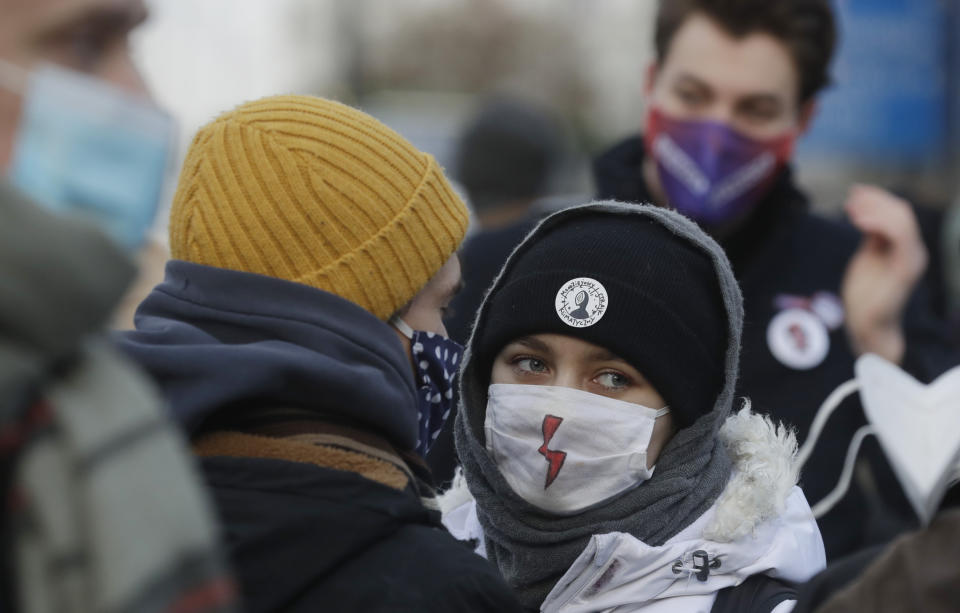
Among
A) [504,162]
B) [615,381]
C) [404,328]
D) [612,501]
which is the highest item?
[404,328]

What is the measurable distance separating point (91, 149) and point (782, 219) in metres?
2.90

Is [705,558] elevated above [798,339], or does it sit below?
above

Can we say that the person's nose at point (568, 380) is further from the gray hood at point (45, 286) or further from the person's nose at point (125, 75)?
the gray hood at point (45, 286)

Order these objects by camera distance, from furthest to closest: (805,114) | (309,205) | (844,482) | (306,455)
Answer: (805,114) < (844,482) < (309,205) < (306,455)

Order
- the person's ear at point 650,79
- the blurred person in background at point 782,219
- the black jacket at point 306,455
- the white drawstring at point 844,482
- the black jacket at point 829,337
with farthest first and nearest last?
the person's ear at point 650,79 < the blurred person in background at point 782,219 < the black jacket at point 829,337 < the white drawstring at point 844,482 < the black jacket at point 306,455

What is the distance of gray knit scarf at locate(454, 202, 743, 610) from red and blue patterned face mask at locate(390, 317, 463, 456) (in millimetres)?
309

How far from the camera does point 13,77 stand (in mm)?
1555

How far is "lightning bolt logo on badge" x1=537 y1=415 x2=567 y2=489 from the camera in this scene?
259 cm

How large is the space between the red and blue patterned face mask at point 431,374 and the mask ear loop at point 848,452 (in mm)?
1276

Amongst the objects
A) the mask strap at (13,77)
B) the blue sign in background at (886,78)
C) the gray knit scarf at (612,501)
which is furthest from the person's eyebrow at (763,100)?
the blue sign in background at (886,78)

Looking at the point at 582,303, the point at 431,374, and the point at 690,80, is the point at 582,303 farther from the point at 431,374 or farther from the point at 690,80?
the point at 690,80

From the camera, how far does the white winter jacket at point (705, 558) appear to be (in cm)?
243

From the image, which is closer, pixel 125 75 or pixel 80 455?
pixel 80 455

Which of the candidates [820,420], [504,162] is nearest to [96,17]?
[820,420]
